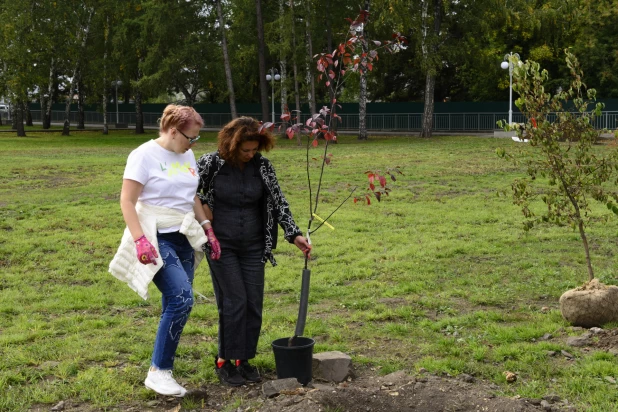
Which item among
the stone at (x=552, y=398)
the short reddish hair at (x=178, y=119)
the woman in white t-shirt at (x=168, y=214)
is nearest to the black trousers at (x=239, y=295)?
the woman in white t-shirt at (x=168, y=214)

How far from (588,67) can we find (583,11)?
4.78m

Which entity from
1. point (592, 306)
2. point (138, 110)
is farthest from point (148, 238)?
point (138, 110)

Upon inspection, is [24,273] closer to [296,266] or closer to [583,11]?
[296,266]

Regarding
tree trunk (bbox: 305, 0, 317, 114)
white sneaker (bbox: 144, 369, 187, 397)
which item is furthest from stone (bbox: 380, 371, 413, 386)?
tree trunk (bbox: 305, 0, 317, 114)

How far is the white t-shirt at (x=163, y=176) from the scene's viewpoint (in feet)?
15.6

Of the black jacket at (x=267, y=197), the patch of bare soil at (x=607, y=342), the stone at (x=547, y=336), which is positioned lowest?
the stone at (x=547, y=336)

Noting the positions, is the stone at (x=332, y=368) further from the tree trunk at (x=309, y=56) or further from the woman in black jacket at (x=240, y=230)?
the tree trunk at (x=309, y=56)

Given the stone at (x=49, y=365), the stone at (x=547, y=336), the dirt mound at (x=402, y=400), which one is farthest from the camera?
the stone at (x=547, y=336)

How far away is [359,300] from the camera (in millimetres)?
7727

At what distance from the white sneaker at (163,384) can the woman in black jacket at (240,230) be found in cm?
44

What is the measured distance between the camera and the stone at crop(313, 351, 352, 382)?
5.36 meters

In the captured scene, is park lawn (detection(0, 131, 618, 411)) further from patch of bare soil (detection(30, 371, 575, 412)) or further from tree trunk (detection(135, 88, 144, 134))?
tree trunk (detection(135, 88, 144, 134))

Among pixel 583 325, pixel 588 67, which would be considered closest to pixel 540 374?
pixel 583 325

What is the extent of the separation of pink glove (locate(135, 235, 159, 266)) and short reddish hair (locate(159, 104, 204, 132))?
0.75 metres
